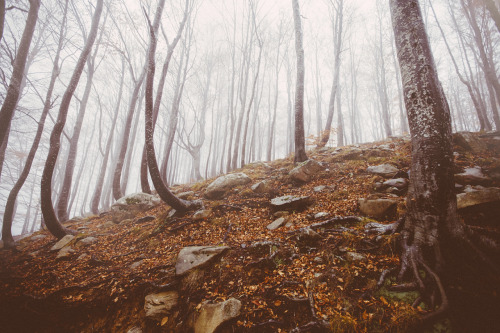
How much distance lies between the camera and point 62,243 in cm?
589

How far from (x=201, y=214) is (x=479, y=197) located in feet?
20.1

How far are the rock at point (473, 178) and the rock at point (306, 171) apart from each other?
3.51 metres

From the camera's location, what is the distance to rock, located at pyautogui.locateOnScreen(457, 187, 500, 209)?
3096 mm

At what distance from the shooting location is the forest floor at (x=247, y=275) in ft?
7.82

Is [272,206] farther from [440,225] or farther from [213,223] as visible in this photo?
[440,225]

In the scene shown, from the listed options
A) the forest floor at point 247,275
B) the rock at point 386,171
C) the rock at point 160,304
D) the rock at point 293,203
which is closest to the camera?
the forest floor at point 247,275

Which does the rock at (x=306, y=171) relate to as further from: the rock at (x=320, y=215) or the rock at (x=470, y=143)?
the rock at (x=470, y=143)

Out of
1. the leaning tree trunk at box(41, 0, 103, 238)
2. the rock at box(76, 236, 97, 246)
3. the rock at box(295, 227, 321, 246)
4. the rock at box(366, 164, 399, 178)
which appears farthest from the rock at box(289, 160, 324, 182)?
the leaning tree trunk at box(41, 0, 103, 238)

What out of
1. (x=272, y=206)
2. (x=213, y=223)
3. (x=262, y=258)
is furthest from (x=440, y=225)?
(x=213, y=223)

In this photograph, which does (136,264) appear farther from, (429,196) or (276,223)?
(429,196)

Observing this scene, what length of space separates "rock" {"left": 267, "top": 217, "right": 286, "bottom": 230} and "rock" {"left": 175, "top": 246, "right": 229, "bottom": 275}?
4.20 ft

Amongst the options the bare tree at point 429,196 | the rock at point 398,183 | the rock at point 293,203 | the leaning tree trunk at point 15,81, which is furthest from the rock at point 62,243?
the rock at point 398,183

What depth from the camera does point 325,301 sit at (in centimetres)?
246

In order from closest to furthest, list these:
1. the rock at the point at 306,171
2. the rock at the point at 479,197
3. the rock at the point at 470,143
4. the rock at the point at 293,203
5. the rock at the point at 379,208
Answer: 1. the rock at the point at 479,197
2. the rock at the point at 379,208
3. the rock at the point at 293,203
4. the rock at the point at 470,143
5. the rock at the point at 306,171
